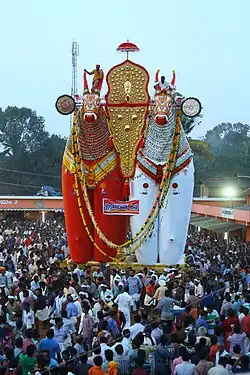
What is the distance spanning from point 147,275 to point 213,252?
6229 mm

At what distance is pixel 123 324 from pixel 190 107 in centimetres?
912

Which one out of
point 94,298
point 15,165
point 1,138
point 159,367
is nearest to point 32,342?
point 159,367

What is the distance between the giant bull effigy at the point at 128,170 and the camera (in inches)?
719

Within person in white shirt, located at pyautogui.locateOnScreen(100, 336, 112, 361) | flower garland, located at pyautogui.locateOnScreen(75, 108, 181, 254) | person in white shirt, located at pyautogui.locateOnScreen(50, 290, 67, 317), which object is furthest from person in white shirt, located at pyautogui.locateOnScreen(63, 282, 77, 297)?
flower garland, located at pyautogui.locateOnScreen(75, 108, 181, 254)

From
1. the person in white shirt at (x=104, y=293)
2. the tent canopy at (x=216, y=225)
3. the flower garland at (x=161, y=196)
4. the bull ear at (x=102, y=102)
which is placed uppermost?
the bull ear at (x=102, y=102)

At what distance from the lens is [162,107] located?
1800 cm

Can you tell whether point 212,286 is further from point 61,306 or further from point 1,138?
point 1,138

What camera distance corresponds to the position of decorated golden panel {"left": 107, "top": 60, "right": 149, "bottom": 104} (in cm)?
1956

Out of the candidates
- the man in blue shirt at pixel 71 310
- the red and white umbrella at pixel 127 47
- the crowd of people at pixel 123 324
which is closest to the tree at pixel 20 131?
the red and white umbrella at pixel 127 47

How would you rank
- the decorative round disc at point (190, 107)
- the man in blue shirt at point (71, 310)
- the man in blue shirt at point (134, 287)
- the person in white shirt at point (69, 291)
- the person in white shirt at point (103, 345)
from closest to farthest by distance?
the person in white shirt at point (103, 345), the man in blue shirt at point (71, 310), the person in white shirt at point (69, 291), the man in blue shirt at point (134, 287), the decorative round disc at point (190, 107)

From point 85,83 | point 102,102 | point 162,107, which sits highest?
point 85,83

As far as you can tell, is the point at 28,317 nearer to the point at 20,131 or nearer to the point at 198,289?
the point at 198,289

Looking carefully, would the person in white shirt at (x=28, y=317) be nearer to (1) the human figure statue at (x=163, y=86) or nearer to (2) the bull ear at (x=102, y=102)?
(1) the human figure statue at (x=163, y=86)

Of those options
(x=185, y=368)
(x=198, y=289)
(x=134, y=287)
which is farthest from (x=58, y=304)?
(x=185, y=368)
